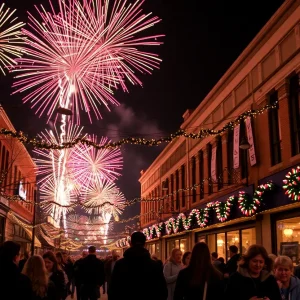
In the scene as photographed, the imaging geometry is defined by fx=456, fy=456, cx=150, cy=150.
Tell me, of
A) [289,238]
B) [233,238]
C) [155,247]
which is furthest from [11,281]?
[155,247]

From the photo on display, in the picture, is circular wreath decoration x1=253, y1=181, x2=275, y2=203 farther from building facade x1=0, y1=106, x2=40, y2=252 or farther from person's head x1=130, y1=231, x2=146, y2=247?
building facade x1=0, y1=106, x2=40, y2=252

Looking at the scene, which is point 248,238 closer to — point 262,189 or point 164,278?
point 262,189

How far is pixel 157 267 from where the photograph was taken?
534 centimetres

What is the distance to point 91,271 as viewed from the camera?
11539 mm

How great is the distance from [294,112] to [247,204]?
14.0ft

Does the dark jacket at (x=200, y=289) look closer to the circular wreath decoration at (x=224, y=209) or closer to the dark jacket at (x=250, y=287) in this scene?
the dark jacket at (x=250, y=287)

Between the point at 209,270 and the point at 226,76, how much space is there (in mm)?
19220

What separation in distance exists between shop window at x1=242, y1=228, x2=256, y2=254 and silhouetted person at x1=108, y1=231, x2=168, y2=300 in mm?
15180

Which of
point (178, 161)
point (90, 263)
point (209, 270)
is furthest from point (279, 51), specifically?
point (178, 161)

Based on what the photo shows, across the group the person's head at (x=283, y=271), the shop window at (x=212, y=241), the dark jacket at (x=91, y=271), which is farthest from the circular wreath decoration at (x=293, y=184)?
the shop window at (x=212, y=241)

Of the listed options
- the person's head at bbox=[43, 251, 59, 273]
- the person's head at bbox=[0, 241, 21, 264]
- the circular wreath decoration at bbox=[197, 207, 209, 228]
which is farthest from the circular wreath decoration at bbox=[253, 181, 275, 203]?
the person's head at bbox=[0, 241, 21, 264]

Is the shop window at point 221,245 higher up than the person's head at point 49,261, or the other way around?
the shop window at point 221,245

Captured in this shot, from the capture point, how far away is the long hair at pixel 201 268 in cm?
525

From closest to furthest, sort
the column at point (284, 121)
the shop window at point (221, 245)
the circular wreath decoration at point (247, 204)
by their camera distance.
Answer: the column at point (284, 121) < the circular wreath decoration at point (247, 204) < the shop window at point (221, 245)
